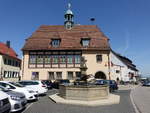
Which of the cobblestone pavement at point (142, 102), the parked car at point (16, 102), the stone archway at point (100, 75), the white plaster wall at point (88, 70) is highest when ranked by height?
the white plaster wall at point (88, 70)

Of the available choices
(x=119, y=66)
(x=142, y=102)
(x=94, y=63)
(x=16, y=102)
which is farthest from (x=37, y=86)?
(x=119, y=66)

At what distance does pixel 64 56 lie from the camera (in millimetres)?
37750

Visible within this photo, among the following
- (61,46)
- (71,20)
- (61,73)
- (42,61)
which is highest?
(71,20)

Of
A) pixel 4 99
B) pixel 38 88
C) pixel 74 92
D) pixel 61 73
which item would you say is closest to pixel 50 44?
pixel 61 73

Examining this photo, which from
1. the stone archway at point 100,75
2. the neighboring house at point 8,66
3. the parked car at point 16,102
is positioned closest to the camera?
the parked car at point 16,102

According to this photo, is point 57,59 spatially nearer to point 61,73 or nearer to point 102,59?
point 61,73

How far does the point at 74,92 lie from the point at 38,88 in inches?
213

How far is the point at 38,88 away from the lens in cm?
1916

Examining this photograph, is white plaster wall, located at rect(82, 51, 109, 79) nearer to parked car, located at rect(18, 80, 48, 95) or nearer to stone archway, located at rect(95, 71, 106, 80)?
stone archway, located at rect(95, 71, 106, 80)

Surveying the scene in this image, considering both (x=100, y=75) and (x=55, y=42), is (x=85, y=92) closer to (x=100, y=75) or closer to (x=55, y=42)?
(x=100, y=75)

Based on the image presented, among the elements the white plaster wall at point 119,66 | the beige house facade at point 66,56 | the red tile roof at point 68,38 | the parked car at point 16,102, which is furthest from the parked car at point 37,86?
the white plaster wall at point 119,66

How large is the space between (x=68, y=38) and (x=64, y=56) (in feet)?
13.7

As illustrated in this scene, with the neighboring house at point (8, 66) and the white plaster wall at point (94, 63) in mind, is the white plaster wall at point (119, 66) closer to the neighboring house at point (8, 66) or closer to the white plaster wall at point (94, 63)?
the white plaster wall at point (94, 63)

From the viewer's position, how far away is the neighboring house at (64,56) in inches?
1463
